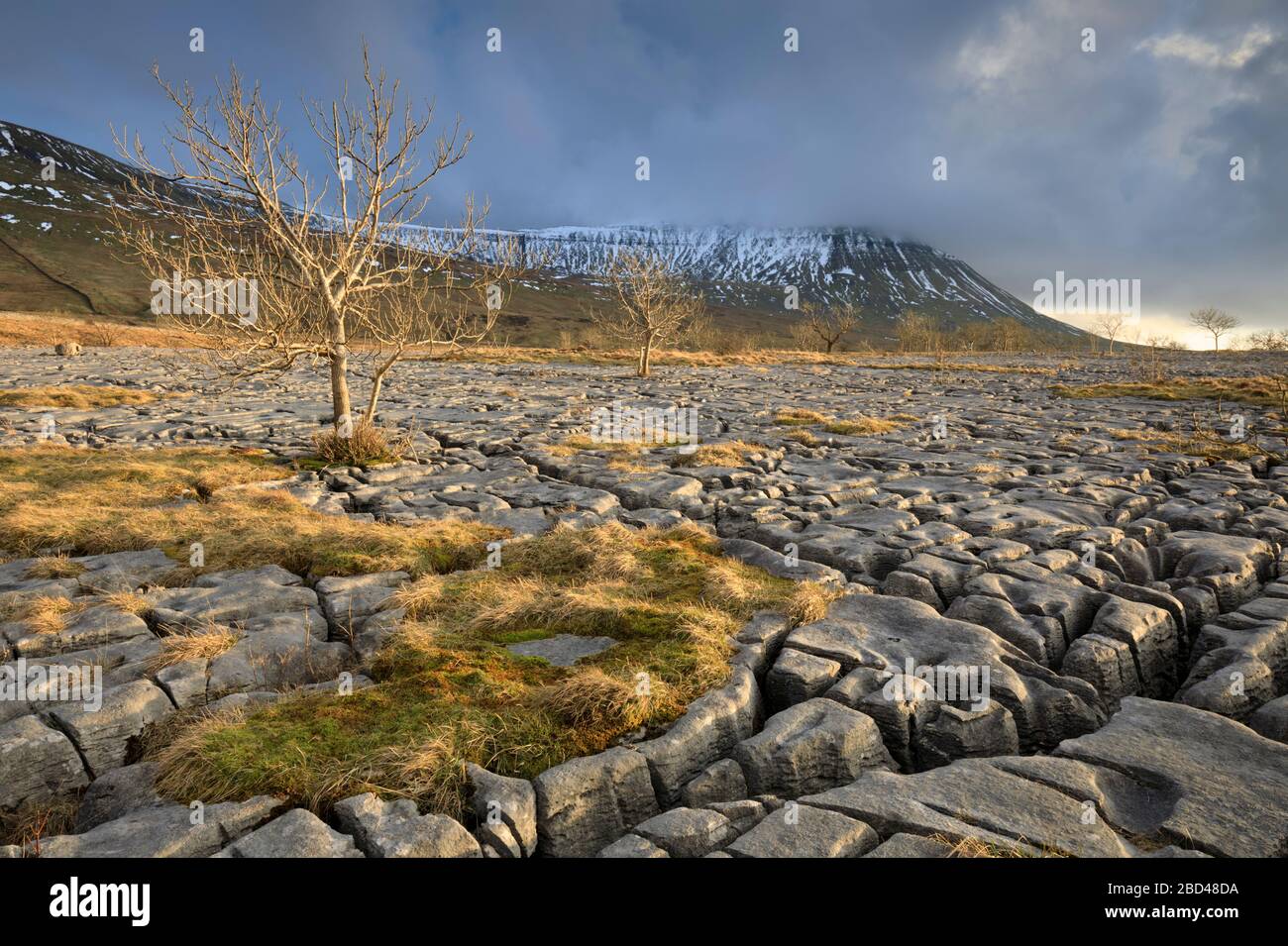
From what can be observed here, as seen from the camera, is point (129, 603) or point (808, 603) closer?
point (129, 603)

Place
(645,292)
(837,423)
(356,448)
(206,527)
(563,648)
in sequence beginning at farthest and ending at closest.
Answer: (645,292)
(837,423)
(356,448)
(206,527)
(563,648)

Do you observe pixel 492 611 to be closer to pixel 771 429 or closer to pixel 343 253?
pixel 343 253

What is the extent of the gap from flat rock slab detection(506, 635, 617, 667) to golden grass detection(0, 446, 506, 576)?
6.95 feet

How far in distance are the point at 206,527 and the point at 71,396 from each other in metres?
16.1

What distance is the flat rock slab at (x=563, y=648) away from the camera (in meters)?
5.53

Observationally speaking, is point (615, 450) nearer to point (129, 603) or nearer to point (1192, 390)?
point (129, 603)

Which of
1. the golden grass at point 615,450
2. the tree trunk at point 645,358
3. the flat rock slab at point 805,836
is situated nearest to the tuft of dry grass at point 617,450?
the golden grass at point 615,450

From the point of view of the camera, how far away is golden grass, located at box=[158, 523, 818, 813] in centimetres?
392

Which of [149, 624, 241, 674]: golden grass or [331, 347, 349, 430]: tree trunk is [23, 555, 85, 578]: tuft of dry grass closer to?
[149, 624, 241, 674]: golden grass

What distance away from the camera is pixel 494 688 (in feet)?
15.9

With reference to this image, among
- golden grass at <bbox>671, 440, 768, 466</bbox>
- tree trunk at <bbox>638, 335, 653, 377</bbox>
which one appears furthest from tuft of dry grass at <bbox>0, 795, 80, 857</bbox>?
tree trunk at <bbox>638, 335, 653, 377</bbox>

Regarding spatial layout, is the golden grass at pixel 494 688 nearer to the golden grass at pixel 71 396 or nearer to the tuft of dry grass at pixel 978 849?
the tuft of dry grass at pixel 978 849

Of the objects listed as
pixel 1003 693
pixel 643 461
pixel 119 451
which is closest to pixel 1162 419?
pixel 643 461

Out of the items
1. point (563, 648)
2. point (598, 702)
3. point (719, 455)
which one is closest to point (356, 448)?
point (719, 455)
